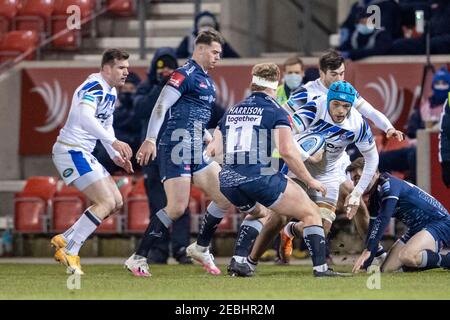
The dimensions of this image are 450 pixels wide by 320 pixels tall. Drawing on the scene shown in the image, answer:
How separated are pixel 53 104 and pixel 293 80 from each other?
4947 mm

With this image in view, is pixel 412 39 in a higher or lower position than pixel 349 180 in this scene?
higher

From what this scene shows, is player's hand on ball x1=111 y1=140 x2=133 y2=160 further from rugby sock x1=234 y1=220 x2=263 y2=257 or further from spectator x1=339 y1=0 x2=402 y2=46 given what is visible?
spectator x1=339 y1=0 x2=402 y2=46

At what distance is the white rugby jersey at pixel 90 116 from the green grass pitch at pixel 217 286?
4.19ft

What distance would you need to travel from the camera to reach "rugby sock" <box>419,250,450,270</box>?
1353cm

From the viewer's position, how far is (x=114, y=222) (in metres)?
18.7

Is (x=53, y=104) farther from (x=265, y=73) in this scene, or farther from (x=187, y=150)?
(x=265, y=73)

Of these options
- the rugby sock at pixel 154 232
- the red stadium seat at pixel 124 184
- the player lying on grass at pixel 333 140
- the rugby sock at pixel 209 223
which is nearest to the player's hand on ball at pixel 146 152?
the rugby sock at pixel 154 232

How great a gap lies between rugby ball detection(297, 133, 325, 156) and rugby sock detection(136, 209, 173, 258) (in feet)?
5.08

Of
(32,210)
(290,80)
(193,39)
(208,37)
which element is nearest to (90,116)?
(208,37)

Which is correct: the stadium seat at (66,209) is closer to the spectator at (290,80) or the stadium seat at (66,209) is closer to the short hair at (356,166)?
the spectator at (290,80)

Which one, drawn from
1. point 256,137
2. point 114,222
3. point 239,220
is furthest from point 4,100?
point 256,137

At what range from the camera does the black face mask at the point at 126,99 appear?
746 inches

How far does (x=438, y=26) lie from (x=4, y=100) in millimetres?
6033
